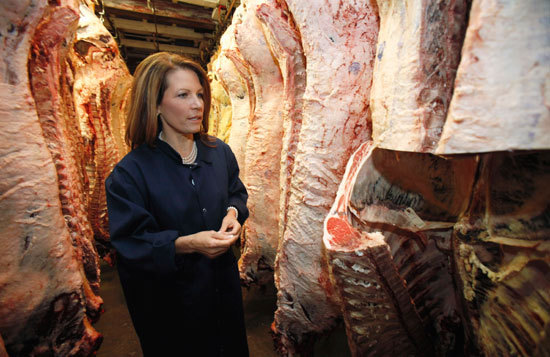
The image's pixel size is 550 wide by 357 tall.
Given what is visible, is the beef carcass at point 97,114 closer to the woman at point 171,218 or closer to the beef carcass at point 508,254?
the woman at point 171,218

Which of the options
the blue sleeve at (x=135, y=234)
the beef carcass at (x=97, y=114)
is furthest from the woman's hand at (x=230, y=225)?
the beef carcass at (x=97, y=114)

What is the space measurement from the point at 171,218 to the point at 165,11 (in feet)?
12.2

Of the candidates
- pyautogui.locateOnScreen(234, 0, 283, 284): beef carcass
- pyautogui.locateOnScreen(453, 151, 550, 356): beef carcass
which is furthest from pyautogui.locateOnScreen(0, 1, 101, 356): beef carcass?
pyautogui.locateOnScreen(453, 151, 550, 356): beef carcass

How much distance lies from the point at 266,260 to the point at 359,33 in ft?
6.83

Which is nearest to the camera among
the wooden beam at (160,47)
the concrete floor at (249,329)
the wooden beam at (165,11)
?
the concrete floor at (249,329)

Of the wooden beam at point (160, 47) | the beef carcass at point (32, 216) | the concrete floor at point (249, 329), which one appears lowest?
the concrete floor at point (249, 329)

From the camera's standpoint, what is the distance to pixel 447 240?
120 centimetres

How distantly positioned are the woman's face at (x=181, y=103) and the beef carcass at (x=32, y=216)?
33.5 inches

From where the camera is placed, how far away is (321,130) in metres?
1.55

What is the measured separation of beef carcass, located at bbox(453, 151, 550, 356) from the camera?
800mm

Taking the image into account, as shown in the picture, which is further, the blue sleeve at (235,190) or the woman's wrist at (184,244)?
the blue sleeve at (235,190)

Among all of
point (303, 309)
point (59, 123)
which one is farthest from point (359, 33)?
point (59, 123)

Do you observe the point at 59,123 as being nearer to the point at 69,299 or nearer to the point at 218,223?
the point at 69,299

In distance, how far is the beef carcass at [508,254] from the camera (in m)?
0.80
